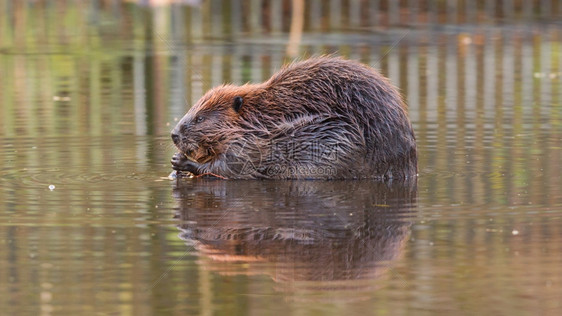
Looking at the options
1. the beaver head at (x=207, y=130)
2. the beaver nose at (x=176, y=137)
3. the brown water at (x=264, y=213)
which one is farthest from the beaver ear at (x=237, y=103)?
the brown water at (x=264, y=213)

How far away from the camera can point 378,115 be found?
317 inches

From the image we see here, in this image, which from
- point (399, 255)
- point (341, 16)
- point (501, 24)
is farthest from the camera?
point (341, 16)

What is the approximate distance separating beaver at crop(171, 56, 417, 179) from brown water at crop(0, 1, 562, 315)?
0.17 metres

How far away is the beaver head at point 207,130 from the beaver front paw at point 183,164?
6.2 inches

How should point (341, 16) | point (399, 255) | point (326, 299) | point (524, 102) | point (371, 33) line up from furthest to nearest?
point (341, 16), point (371, 33), point (524, 102), point (399, 255), point (326, 299)

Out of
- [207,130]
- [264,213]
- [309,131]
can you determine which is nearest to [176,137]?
[207,130]

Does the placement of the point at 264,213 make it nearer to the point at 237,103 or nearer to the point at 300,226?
the point at 300,226

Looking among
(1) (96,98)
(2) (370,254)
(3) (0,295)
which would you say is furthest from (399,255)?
(1) (96,98)

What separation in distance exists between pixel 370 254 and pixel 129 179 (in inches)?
103

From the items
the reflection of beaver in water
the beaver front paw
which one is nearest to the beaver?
the beaver front paw

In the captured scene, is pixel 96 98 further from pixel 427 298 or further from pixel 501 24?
pixel 501 24

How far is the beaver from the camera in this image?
8.05m

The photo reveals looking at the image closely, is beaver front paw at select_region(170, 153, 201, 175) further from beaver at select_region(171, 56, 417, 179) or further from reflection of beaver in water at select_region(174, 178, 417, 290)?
reflection of beaver in water at select_region(174, 178, 417, 290)

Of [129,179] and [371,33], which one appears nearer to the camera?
[129,179]
